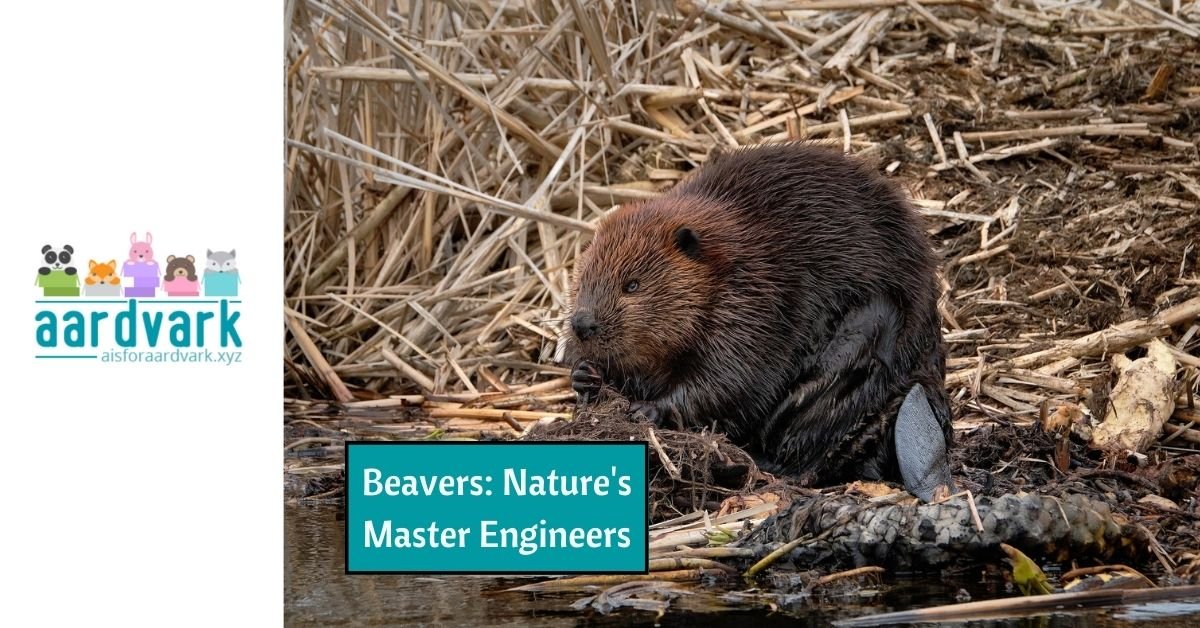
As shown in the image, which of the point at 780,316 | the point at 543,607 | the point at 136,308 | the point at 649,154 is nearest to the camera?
the point at 543,607

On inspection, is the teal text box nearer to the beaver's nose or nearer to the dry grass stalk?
the beaver's nose

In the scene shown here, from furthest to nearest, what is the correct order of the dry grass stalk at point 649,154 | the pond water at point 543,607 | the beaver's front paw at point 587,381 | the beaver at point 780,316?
the dry grass stalk at point 649,154 < the beaver's front paw at point 587,381 < the beaver at point 780,316 < the pond water at point 543,607

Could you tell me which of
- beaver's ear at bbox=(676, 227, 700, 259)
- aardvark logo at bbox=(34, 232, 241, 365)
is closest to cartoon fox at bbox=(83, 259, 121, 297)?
aardvark logo at bbox=(34, 232, 241, 365)

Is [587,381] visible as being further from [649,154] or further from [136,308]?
[649,154]

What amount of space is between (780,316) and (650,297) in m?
0.31

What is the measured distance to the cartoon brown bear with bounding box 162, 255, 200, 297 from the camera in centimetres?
259

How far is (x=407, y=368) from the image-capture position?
4.66 meters

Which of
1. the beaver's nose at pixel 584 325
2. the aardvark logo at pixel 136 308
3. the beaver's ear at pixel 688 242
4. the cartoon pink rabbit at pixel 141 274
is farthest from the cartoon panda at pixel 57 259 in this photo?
the beaver's ear at pixel 688 242

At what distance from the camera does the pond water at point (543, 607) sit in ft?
7.48

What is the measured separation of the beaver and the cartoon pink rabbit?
121cm

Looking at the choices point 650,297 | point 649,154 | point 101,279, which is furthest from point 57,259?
point 649,154

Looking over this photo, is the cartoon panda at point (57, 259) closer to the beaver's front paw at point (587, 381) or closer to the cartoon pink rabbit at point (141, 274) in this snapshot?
the cartoon pink rabbit at point (141, 274)

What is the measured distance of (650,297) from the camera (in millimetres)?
3562

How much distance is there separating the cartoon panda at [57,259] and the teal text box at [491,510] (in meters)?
0.59
